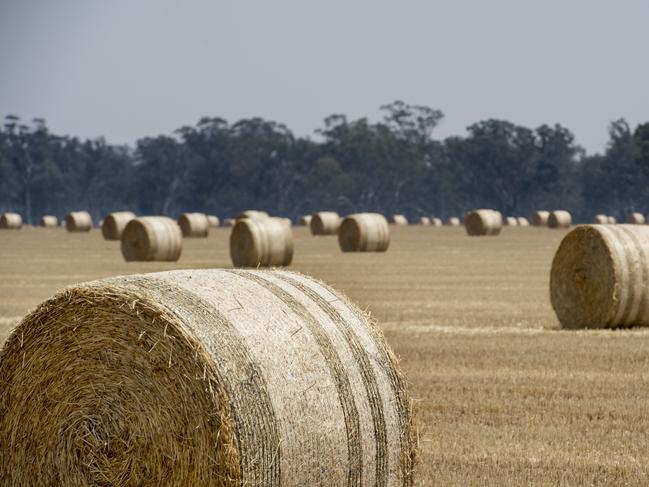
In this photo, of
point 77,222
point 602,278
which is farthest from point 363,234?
point 77,222

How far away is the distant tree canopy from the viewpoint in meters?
124

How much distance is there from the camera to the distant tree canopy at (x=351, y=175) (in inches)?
4862

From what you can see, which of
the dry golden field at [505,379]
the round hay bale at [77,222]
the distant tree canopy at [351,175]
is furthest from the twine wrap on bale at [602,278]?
the distant tree canopy at [351,175]

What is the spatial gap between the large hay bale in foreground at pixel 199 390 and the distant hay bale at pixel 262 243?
78.8 feet

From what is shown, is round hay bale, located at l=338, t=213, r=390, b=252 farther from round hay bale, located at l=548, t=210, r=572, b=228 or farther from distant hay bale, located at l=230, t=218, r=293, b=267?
round hay bale, located at l=548, t=210, r=572, b=228

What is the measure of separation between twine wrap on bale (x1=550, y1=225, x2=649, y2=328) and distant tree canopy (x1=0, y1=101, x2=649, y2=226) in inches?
4118

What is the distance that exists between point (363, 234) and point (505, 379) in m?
28.5

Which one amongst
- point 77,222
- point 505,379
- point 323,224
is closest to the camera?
point 505,379

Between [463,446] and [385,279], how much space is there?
1694cm

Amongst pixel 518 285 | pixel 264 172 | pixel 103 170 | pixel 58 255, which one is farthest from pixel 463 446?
pixel 103 170

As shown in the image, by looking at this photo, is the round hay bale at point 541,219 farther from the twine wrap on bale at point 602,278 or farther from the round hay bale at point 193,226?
the twine wrap on bale at point 602,278

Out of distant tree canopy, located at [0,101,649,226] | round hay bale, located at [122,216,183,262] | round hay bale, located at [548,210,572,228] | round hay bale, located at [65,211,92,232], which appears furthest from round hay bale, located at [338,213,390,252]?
distant tree canopy, located at [0,101,649,226]

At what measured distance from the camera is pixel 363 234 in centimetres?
4031

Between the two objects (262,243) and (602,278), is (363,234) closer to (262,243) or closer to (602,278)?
(262,243)
